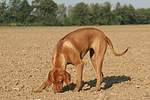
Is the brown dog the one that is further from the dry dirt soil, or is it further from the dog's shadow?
the dog's shadow

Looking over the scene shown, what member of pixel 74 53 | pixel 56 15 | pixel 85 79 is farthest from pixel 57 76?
pixel 56 15

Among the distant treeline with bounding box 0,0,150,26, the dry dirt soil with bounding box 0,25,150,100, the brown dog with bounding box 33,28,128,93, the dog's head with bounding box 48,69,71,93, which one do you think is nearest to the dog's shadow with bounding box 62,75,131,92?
the dry dirt soil with bounding box 0,25,150,100

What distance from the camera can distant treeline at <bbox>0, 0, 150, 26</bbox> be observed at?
69.9 metres

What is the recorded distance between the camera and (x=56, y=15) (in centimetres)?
8338

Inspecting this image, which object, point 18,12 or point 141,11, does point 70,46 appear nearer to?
point 18,12

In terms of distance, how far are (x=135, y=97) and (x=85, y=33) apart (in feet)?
7.46

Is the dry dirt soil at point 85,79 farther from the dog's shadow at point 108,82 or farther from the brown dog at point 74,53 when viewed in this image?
the brown dog at point 74,53

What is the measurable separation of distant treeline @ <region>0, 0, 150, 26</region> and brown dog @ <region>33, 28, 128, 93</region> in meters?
63.6

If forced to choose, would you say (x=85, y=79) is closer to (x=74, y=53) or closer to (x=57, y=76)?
(x=74, y=53)

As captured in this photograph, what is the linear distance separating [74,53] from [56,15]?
79.1m

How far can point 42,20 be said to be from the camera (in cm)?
7312

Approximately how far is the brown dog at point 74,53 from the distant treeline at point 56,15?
63.6 m

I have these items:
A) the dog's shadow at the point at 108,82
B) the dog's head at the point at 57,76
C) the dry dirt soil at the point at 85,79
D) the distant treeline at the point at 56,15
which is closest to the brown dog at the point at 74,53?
the dog's head at the point at 57,76

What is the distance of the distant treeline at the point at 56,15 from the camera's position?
69875 millimetres
